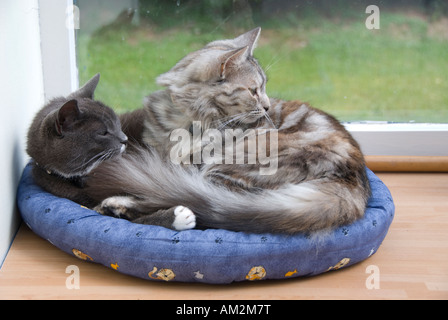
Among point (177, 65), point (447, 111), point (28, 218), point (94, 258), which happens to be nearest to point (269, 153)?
point (177, 65)

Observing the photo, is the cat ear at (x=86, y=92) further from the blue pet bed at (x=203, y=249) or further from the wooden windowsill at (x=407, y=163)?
the wooden windowsill at (x=407, y=163)

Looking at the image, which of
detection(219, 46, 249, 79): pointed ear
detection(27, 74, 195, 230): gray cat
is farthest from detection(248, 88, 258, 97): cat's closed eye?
detection(27, 74, 195, 230): gray cat

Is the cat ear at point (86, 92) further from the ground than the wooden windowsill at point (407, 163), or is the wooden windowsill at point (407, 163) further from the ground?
the cat ear at point (86, 92)

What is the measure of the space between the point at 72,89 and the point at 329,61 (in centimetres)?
140

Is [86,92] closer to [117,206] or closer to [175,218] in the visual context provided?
[117,206]

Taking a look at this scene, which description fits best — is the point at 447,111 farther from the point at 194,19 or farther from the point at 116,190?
the point at 116,190

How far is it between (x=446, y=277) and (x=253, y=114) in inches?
33.7

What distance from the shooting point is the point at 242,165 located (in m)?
1.76

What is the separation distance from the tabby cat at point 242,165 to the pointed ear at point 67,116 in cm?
20

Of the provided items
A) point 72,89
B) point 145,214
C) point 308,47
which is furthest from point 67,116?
point 308,47

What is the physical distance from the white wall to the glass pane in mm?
437

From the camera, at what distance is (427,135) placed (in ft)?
8.64

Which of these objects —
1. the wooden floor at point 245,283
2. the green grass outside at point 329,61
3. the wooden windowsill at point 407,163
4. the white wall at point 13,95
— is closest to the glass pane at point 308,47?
the green grass outside at point 329,61

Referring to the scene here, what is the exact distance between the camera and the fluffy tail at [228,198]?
4.96ft
